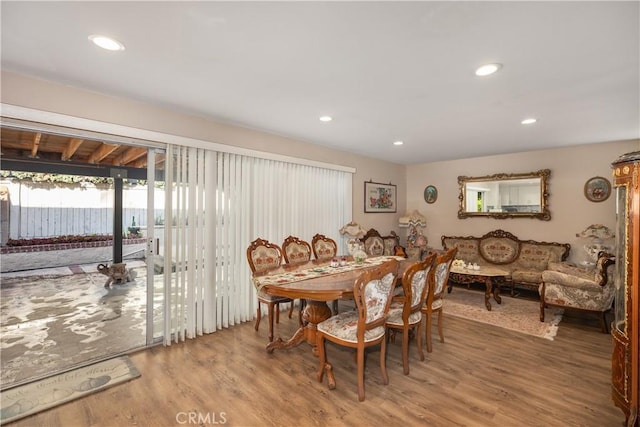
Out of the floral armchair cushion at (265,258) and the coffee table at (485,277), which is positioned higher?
the floral armchair cushion at (265,258)

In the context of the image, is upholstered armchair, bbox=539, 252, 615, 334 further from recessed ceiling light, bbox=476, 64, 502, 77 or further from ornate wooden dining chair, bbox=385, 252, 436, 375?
recessed ceiling light, bbox=476, 64, 502, 77

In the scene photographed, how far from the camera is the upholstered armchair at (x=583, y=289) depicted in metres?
3.37

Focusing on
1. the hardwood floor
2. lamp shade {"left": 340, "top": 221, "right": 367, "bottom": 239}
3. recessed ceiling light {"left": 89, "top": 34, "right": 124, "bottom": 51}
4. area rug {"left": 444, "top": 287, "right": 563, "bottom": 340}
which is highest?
recessed ceiling light {"left": 89, "top": 34, "right": 124, "bottom": 51}

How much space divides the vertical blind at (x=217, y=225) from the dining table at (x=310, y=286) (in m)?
0.83

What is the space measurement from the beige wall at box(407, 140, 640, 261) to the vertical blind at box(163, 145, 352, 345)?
11.1ft

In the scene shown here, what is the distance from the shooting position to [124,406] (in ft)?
6.97

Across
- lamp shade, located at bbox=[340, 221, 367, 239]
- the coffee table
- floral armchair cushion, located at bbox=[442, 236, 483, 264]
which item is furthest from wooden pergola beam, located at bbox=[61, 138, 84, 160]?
floral armchair cushion, located at bbox=[442, 236, 483, 264]

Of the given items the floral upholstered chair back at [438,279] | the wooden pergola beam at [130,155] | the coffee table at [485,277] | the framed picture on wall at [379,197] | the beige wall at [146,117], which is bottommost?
the coffee table at [485,277]

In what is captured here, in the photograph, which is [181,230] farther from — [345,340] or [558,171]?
[558,171]

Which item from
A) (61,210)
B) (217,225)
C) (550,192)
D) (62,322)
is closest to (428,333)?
(217,225)

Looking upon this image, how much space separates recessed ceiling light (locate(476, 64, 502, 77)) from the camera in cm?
216

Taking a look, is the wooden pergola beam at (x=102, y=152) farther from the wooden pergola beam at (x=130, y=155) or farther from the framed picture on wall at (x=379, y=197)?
the framed picture on wall at (x=379, y=197)

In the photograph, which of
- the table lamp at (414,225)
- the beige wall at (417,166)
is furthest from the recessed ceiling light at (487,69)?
the table lamp at (414,225)

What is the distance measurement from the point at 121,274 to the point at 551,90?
7.05 metres
